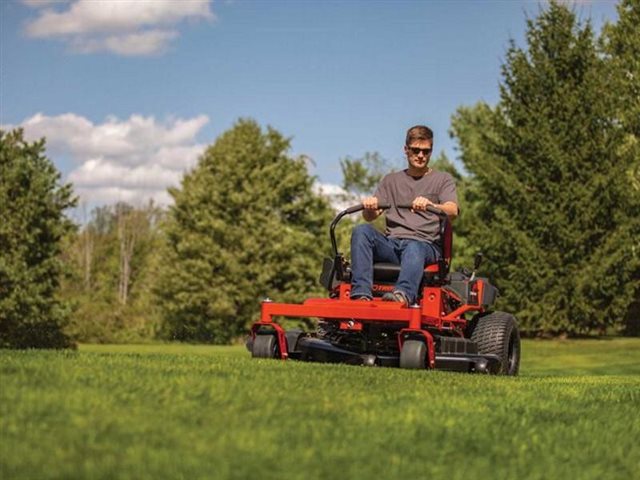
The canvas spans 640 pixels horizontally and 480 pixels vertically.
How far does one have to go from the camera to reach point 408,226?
10.1 metres

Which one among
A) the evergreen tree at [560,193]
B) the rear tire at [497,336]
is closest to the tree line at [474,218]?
the evergreen tree at [560,193]

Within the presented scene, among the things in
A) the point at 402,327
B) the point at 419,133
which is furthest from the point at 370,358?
the point at 419,133

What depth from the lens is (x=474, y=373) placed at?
966cm

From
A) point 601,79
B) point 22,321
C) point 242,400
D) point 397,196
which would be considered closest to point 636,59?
point 601,79

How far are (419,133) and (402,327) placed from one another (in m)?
1.97

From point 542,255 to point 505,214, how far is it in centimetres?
183

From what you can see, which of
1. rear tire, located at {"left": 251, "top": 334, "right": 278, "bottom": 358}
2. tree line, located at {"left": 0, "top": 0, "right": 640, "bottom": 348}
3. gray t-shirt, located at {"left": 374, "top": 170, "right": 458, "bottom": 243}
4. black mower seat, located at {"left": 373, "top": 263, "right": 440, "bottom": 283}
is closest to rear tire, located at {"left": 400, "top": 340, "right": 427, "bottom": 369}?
black mower seat, located at {"left": 373, "top": 263, "right": 440, "bottom": 283}

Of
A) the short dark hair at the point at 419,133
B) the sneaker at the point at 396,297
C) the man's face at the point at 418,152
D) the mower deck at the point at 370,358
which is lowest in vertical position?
the mower deck at the point at 370,358

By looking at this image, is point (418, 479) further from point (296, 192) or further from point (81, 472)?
point (296, 192)

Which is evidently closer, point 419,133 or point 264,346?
point 264,346

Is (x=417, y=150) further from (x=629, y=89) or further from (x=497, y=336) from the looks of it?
(x=629, y=89)

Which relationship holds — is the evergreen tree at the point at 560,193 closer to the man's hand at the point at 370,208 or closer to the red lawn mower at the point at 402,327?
the red lawn mower at the point at 402,327

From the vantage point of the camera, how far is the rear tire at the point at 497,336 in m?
10.5

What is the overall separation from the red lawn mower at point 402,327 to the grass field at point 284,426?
6.42 ft
